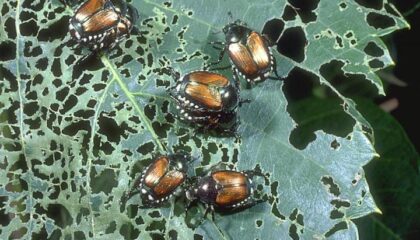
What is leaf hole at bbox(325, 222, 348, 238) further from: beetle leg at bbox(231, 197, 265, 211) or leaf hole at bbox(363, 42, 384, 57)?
leaf hole at bbox(363, 42, 384, 57)

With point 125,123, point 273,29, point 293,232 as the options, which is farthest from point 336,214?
point 125,123

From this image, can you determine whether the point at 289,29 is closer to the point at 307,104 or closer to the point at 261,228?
the point at 307,104

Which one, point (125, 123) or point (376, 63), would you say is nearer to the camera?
point (376, 63)

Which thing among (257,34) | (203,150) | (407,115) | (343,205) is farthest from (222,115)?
(407,115)

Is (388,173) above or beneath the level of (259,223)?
beneath

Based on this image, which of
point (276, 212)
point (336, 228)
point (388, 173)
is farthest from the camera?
point (388, 173)

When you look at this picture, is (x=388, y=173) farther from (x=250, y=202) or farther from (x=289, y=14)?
(x=289, y=14)

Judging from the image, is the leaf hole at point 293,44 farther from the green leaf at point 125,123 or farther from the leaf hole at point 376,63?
the leaf hole at point 376,63

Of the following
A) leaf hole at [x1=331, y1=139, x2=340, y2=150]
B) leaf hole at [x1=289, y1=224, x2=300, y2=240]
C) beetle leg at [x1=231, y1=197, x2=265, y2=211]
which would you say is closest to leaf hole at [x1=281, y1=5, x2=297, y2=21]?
leaf hole at [x1=331, y1=139, x2=340, y2=150]

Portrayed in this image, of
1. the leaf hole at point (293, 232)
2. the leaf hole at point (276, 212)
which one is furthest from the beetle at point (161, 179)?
the leaf hole at point (293, 232)
